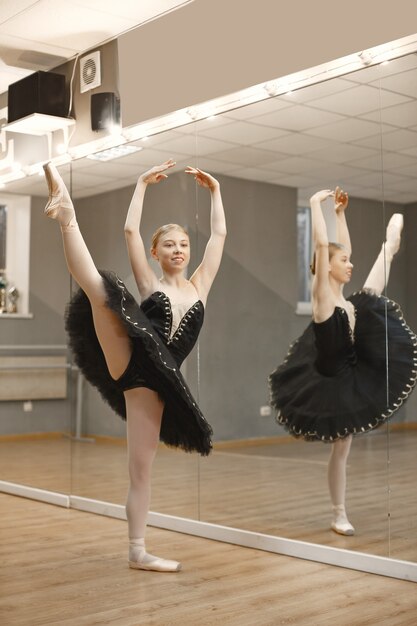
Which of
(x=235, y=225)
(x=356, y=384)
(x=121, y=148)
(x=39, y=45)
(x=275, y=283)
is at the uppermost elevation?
(x=39, y=45)

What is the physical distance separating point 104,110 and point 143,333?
223cm

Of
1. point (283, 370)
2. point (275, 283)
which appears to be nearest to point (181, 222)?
point (275, 283)

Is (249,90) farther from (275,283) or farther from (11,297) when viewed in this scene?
(11,297)

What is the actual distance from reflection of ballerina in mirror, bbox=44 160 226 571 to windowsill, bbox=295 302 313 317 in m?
0.43

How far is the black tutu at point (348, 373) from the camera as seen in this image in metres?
3.52

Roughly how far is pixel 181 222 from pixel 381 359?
1386mm

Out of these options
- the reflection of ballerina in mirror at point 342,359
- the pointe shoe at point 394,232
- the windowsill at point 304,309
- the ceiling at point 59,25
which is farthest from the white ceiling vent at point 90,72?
the pointe shoe at point 394,232

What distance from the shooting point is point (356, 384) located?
364 centimetres

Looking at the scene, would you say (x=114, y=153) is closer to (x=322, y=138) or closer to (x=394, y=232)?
(x=322, y=138)

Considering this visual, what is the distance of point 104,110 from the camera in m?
5.27

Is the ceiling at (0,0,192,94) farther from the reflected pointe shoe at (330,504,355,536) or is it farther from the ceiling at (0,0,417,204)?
the reflected pointe shoe at (330,504,355,536)

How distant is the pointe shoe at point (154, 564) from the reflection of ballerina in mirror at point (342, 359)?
0.71 meters

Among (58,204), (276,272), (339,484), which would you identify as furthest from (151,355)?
(339,484)

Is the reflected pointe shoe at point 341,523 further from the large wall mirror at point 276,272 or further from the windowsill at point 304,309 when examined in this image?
the windowsill at point 304,309
